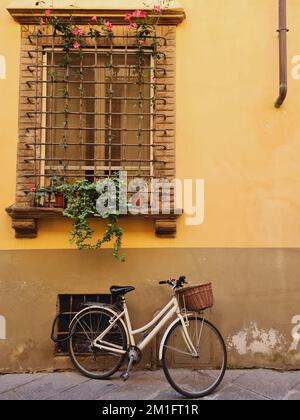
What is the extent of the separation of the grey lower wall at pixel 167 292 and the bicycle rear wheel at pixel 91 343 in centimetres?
31

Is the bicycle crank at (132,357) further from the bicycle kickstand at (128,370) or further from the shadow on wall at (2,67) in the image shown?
the shadow on wall at (2,67)

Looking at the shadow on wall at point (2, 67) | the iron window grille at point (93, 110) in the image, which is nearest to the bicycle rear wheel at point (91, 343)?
the iron window grille at point (93, 110)

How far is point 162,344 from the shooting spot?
153 inches

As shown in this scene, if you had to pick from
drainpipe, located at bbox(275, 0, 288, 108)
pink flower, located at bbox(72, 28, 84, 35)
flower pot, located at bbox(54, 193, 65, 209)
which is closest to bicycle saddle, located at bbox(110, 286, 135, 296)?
flower pot, located at bbox(54, 193, 65, 209)

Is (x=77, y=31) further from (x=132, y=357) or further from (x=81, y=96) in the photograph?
(x=132, y=357)

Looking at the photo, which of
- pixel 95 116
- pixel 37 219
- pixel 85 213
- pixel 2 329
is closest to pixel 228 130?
pixel 95 116

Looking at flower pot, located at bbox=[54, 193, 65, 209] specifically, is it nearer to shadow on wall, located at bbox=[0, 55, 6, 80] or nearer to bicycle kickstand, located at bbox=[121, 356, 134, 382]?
shadow on wall, located at bbox=[0, 55, 6, 80]

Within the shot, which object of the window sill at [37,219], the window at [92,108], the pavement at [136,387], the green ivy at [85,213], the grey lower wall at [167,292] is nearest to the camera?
the pavement at [136,387]

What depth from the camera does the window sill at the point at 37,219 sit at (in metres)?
4.38

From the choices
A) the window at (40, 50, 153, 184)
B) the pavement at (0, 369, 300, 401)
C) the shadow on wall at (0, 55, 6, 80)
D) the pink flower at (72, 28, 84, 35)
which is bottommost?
the pavement at (0, 369, 300, 401)

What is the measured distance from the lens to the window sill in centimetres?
438

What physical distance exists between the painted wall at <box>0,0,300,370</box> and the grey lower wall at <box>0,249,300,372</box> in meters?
0.01

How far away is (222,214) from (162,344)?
1626 millimetres
